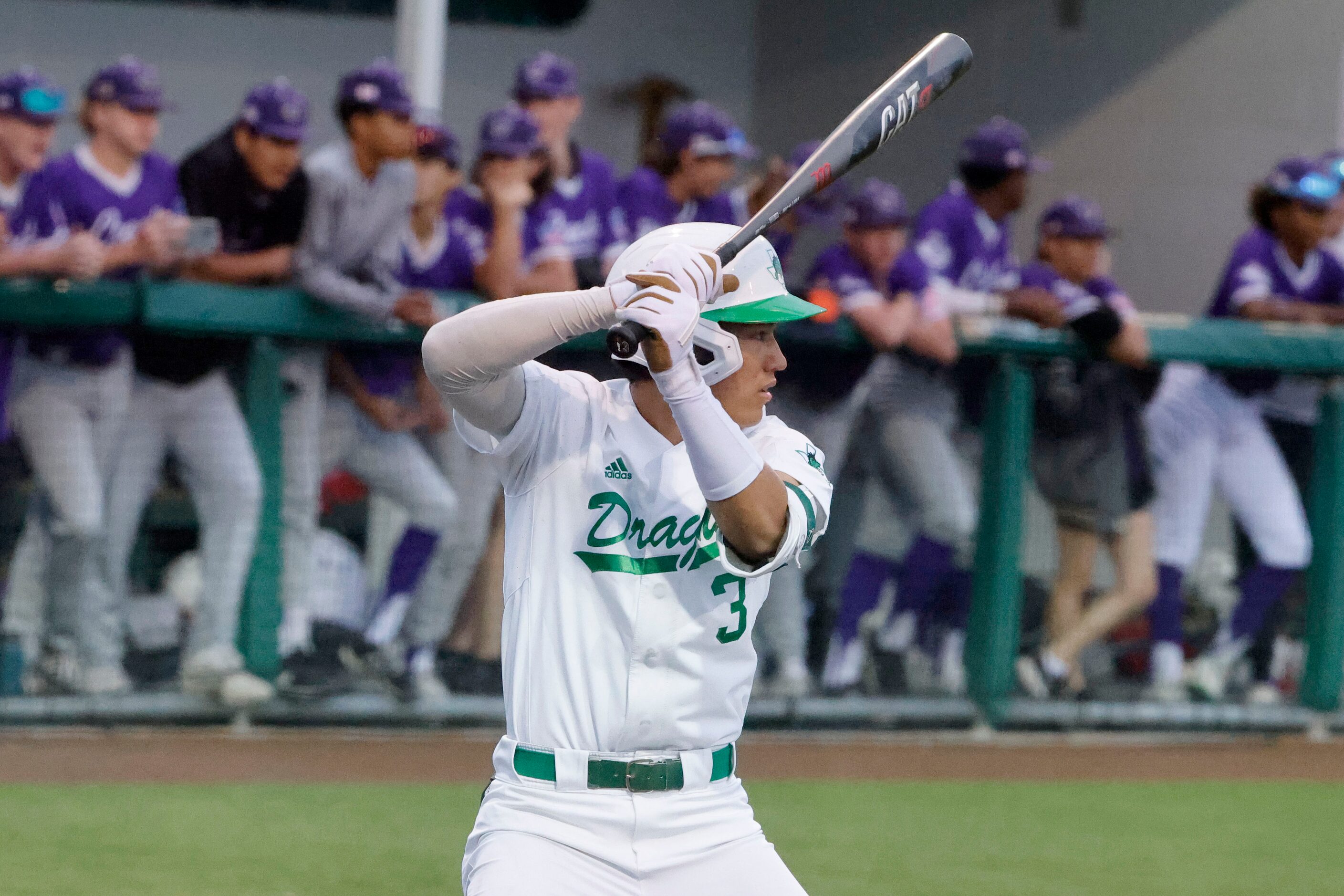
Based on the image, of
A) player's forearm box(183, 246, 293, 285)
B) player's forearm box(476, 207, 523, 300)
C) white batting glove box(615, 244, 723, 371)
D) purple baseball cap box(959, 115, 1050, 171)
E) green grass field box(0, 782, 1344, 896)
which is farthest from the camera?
purple baseball cap box(959, 115, 1050, 171)

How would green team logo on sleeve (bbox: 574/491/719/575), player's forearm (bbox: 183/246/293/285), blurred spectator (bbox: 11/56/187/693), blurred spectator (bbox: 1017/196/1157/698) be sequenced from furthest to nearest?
1. blurred spectator (bbox: 1017/196/1157/698)
2. player's forearm (bbox: 183/246/293/285)
3. blurred spectator (bbox: 11/56/187/693)
4. green team logo on sleeve (bbox: 574/491/719/575)

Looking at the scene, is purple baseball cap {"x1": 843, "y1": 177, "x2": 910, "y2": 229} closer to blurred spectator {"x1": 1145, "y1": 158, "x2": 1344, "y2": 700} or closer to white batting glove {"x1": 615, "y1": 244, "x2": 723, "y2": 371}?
blurred spectator {"x1": 1145, "y1": 158, "x2": 1344, "y2": 700}

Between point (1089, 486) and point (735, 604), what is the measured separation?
12.4 feet

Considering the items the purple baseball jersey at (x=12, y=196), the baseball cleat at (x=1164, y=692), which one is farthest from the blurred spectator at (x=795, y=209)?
the purple baseball jersey at (x=12, y=196)

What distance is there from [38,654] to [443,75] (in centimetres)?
700

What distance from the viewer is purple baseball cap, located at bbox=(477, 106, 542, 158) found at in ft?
18.4

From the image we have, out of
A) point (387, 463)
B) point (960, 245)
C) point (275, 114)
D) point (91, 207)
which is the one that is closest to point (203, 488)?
point (387, 463)

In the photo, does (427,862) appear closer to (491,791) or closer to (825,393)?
(491,791)

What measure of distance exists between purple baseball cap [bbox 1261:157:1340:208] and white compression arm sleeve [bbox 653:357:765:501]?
4889 mm

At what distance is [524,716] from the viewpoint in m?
2.49

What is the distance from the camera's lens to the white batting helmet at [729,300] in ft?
8.11

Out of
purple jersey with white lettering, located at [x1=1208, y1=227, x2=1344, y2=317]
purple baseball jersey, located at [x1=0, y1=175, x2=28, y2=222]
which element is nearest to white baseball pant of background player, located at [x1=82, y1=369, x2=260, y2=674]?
purple baseball jersey, located at [x1=0, y1=175, x2=28, y2=222]

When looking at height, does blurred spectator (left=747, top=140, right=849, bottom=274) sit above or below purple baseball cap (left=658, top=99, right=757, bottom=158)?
below

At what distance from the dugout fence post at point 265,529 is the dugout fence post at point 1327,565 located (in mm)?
3630
